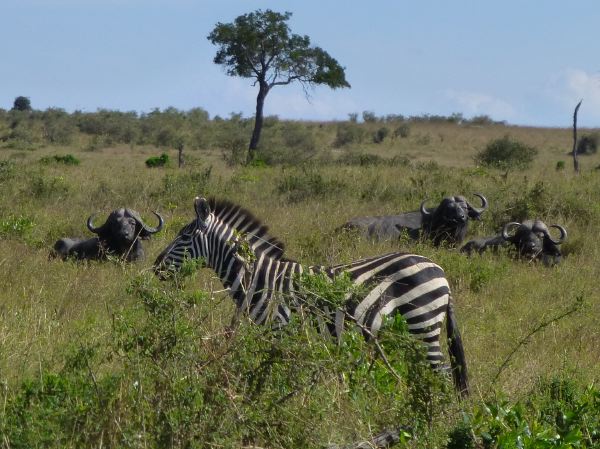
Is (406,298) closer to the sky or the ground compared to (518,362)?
closer to the sky

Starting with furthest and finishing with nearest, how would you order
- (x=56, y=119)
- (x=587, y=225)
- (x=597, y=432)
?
(x=56, y=119) → (x=587, y=225) → (x=597, y=432)

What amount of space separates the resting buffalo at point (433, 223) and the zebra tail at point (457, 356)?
22.1 feet

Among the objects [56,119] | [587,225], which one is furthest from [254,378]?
[56,119]

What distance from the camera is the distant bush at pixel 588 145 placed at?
136ft

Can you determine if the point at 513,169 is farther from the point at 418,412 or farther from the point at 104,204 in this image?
the point at 418,412

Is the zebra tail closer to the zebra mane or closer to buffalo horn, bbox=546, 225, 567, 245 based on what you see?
the zebra mane

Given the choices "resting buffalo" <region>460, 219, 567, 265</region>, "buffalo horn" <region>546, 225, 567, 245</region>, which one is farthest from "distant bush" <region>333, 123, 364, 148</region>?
"buffalo horn" <region>546, 225, 567, 245</region>

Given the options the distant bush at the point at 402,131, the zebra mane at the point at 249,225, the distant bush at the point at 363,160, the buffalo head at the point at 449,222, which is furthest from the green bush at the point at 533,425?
the distant bush at the point at 402,131

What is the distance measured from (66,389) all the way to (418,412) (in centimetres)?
148

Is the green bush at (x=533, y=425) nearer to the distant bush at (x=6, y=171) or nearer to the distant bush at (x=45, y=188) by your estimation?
the distant bush at (x=45, y=188)

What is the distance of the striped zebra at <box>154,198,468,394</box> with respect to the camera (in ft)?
19.5

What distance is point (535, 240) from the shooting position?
40.8ft

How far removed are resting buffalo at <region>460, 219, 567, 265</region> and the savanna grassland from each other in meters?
0.37

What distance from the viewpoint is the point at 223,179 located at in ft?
58.4
